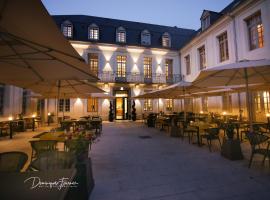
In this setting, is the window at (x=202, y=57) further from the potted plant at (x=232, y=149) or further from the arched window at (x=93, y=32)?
the potted plant at (x=232, y=149)

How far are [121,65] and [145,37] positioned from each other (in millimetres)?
4335

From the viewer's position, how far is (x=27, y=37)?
213cm

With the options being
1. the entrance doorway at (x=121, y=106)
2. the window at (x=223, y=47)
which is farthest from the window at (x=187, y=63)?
the entrance doorway at (x=121, y=106)

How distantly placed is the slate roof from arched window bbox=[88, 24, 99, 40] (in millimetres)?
336

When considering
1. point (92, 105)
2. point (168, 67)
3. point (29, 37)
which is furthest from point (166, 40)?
point (29, 37)

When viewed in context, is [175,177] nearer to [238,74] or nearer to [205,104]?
[238,74]

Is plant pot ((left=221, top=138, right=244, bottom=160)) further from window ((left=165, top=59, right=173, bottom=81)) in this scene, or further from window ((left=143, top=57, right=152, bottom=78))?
window ((left=165, top=59, right=173, bottom=81))

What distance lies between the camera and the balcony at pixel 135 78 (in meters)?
15.7

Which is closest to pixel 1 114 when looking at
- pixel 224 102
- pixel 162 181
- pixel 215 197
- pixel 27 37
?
pixel 27 37

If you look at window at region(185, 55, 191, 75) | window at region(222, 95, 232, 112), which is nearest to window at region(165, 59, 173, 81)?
window at region(185, 55, 191, 75)

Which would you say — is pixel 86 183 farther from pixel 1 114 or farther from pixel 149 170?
pixel 1 114

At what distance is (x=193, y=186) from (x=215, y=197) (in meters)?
0.42

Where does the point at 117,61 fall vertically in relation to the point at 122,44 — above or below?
below

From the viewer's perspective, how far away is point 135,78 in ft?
54.3
